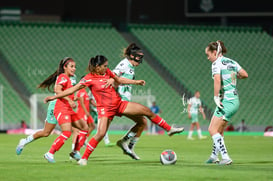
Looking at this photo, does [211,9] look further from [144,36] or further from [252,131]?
[252,131]

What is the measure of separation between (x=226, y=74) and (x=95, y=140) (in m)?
2.70

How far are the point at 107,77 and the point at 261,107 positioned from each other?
22505 millimetres

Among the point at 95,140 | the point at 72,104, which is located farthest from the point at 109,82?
the point at 72,104

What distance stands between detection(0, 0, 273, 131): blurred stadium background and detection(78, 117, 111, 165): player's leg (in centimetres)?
1886

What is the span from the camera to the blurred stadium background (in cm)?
3159

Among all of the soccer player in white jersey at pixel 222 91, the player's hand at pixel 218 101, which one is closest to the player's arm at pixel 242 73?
the soccer player in white jersey at pixel 222 91

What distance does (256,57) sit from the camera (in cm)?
3528

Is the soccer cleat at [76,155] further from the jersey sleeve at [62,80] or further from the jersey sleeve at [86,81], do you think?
the jersey sleeve at [86,81]

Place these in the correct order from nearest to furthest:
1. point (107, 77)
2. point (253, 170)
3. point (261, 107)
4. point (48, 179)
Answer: point (48, 179)
point (253, 170)
point (107, 77)
point (261, 107)

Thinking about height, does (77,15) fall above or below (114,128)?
above

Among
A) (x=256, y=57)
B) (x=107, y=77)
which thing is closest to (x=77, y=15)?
(x=256, y=57)

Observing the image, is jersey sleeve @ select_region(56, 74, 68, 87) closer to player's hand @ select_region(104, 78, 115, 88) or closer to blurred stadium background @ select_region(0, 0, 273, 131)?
player's hand @ select_region(104, 78, 115, 88)

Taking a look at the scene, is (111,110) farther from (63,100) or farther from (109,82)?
(63,100)

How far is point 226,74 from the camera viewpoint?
36.6ft
